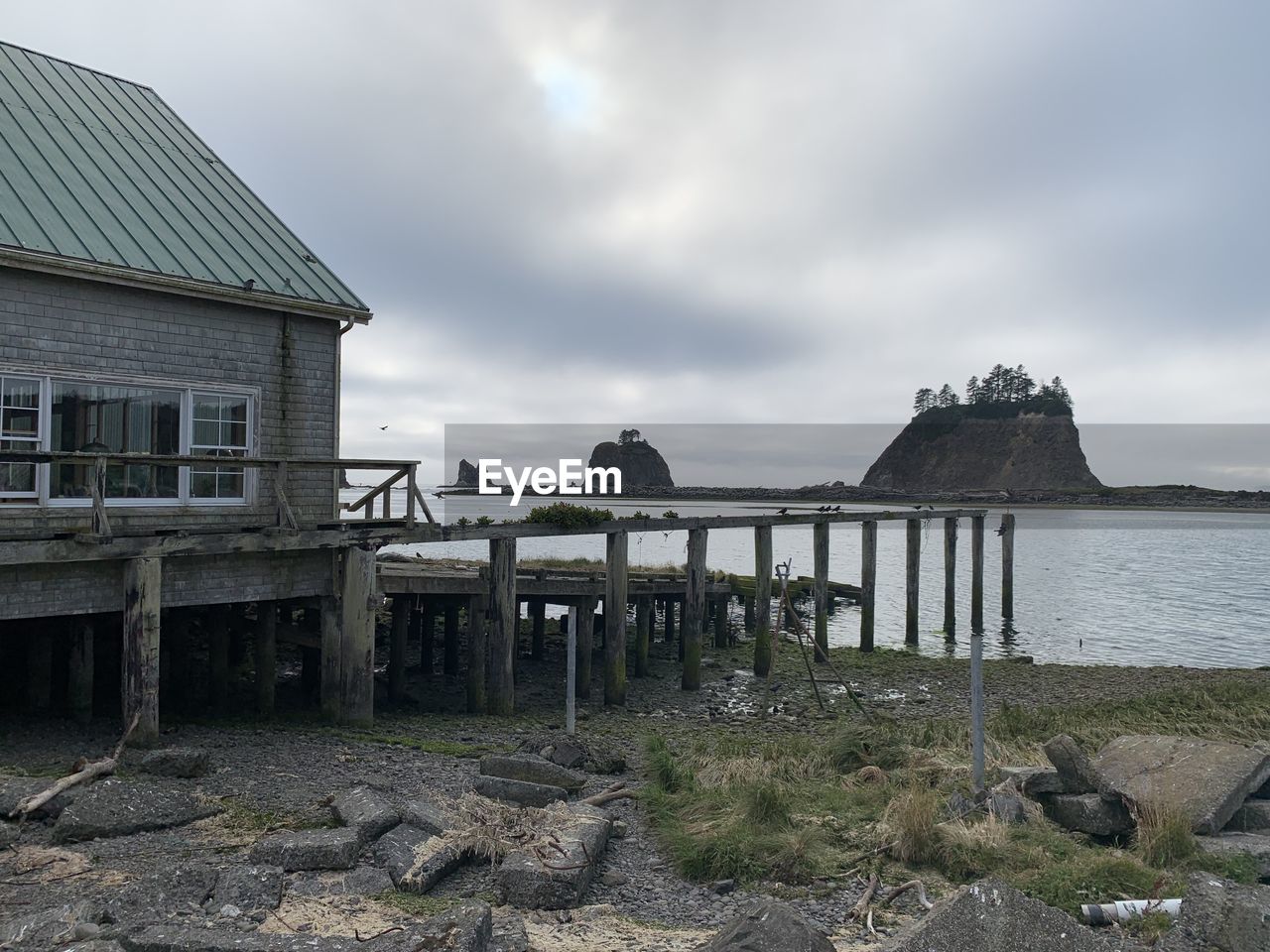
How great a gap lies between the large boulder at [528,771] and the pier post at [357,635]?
4.61 metres

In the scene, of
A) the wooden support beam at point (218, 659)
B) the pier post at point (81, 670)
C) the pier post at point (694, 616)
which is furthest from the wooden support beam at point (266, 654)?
the pier post at point (694, 616)

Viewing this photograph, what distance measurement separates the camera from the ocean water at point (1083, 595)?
97.2 feet

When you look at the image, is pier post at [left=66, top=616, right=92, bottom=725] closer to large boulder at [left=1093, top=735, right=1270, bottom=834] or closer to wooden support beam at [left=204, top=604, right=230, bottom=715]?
wooden support beam at [left=204, top=604, right=230, bottom=715]

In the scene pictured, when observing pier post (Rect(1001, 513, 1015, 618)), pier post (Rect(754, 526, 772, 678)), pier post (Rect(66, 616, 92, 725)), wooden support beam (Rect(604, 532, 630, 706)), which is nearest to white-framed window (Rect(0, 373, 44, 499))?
pier post (Rect(66, 616, 92, 725))

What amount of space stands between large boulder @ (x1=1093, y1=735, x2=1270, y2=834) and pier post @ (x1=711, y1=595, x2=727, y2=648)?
17743mm

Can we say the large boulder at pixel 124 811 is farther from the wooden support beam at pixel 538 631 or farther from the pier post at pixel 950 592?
the pier post at pixel 950 592

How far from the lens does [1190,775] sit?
8.38 m

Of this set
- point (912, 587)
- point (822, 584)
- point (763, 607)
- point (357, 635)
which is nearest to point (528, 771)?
point (357, 635)

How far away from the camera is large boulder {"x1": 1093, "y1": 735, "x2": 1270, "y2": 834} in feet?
26.1

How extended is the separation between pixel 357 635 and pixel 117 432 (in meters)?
4.39

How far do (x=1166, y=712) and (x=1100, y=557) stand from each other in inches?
2419

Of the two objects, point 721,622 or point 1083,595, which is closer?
point 721,622

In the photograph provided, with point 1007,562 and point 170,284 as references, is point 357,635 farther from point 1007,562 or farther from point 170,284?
point 1007,562

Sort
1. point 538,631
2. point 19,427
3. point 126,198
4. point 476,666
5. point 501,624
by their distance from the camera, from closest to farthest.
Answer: point 19,427
point 126,198
point 501,624
point 476,666
point 538,631
